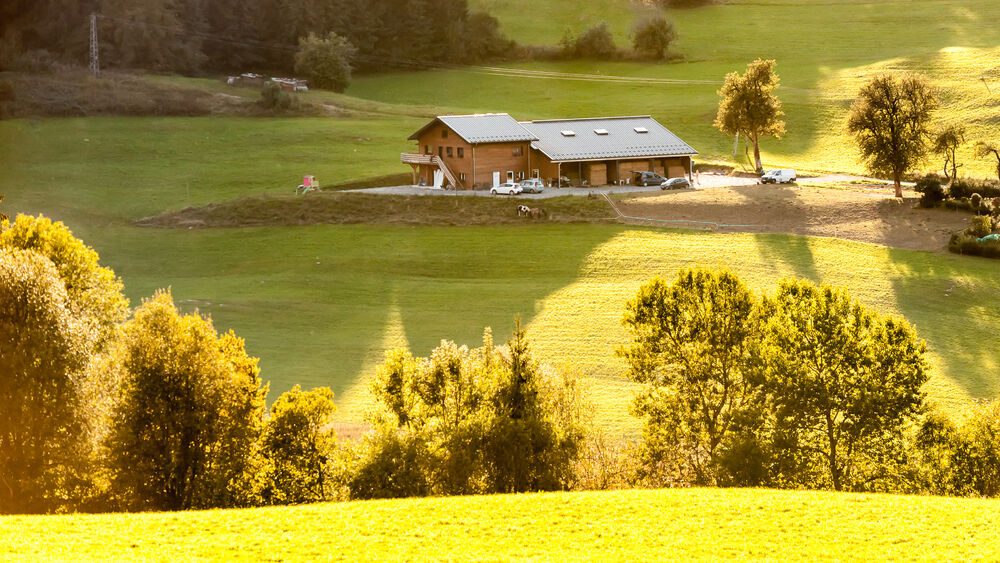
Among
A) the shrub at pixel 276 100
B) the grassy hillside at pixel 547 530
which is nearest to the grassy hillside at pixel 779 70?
the shrub at pixel 276 100

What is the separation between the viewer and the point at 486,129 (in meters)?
103

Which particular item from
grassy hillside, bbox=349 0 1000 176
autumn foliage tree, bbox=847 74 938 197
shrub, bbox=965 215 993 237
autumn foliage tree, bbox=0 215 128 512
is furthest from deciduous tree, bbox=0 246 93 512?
grassy hillside, bbox=349 0 1000 176

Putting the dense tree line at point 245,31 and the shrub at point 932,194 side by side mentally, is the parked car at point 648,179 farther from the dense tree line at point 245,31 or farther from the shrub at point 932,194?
the dense tree line at point 245,31

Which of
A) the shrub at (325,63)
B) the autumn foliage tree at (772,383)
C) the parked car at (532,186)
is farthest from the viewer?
the shrub at (325,63)

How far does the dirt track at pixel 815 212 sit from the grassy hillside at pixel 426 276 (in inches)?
105

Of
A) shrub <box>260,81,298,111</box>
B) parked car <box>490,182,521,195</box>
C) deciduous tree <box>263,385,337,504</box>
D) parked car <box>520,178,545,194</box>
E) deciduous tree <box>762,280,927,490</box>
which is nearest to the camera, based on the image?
deciduous tree <box>263,385,337,504</box>

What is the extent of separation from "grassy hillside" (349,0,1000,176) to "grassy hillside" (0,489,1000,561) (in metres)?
76.3

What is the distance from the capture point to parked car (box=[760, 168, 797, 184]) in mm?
101750

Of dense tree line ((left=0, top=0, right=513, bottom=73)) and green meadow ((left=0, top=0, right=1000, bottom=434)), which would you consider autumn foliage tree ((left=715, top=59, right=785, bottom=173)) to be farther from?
dense tree line ((left=0, top=0, right=513, bottom=73))

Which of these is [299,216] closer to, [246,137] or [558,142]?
[558,142]

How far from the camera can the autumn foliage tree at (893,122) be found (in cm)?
9400

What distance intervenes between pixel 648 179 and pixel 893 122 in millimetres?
19241

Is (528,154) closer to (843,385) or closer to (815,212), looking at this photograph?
(815,212)

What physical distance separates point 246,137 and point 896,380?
86413 millimetres
